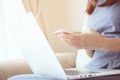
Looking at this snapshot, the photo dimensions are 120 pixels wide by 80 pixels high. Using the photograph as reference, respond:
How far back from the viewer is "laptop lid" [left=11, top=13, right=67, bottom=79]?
72 cm

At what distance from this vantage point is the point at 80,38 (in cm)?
78

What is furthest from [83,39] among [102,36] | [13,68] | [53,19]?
[53,19]

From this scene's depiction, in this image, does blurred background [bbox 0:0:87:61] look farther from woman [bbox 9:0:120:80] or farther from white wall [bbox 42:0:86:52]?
woman [bbox 9:0:120:80]

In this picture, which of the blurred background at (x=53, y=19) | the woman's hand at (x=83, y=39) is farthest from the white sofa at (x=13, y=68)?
the woman's hand at (x=83, y=39)

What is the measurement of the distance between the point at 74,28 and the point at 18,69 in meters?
0.75

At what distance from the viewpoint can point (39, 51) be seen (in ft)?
2.52

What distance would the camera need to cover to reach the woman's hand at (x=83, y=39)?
2.55 ft

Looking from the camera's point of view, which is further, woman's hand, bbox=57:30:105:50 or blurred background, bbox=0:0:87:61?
blurred background, bbox=0:0:87:61

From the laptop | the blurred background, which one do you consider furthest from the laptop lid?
the blurred background

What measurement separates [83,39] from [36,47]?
6.0 inches

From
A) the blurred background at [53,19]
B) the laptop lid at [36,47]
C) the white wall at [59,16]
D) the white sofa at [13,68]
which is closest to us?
the laptop lid at [36,47]

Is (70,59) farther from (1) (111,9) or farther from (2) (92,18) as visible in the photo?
(1) (111,9)

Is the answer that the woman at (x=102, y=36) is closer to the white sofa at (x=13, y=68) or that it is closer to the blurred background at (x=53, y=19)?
the white sofa at (x=13, y=68)

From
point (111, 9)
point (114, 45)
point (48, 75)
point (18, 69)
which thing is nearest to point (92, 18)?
point (111, 9)
